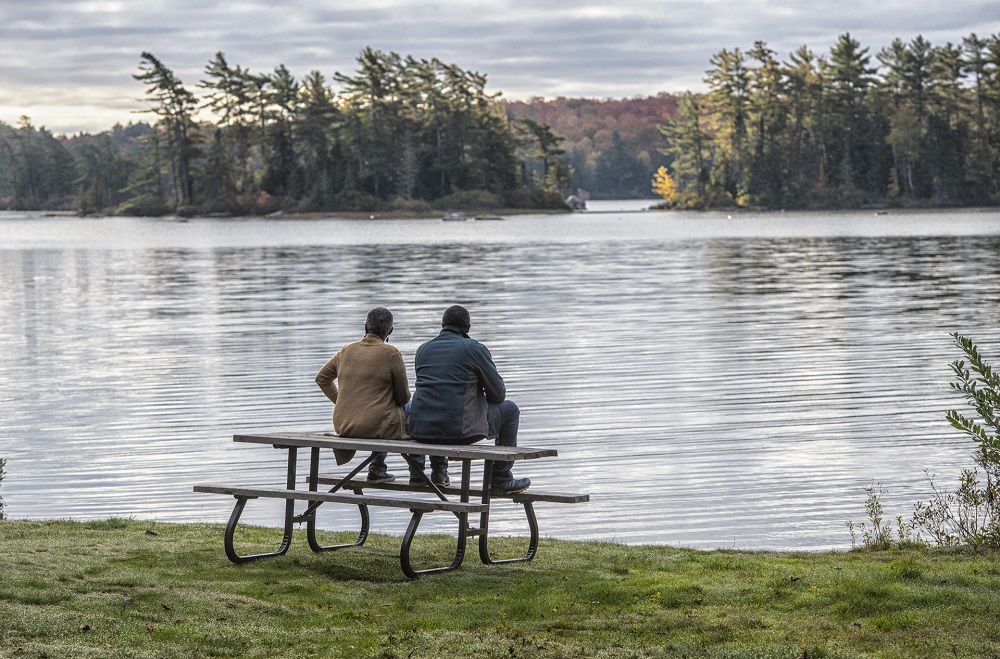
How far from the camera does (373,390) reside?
8.77 meters

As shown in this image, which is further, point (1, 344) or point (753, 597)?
point (1, 344)

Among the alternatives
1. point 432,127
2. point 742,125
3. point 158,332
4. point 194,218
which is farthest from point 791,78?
point 158,332

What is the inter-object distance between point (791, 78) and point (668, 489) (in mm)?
146903

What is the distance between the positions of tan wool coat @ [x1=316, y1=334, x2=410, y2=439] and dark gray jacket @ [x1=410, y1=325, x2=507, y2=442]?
160 mm

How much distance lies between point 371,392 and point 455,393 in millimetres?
564

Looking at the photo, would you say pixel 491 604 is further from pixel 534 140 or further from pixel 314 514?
pixel 534 140

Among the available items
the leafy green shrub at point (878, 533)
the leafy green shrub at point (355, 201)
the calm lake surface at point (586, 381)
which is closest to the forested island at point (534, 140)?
the leafy green shrub at point (355, 201)

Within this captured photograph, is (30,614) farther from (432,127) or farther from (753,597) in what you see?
(432,127)

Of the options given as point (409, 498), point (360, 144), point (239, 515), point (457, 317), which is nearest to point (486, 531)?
point (409, 498)

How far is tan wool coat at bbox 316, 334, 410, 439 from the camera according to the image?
343 inches

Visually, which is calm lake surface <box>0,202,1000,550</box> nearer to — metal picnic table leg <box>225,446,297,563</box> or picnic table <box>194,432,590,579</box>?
picnic table <box>194,432,590,579</box>

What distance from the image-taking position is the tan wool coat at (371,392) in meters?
8.71

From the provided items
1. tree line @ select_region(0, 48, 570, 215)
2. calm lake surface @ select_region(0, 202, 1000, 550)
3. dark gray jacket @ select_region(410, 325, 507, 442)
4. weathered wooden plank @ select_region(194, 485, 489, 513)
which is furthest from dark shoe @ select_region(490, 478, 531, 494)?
tree line @ select_region(0, 48, 570, 215)

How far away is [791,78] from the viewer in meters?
153
